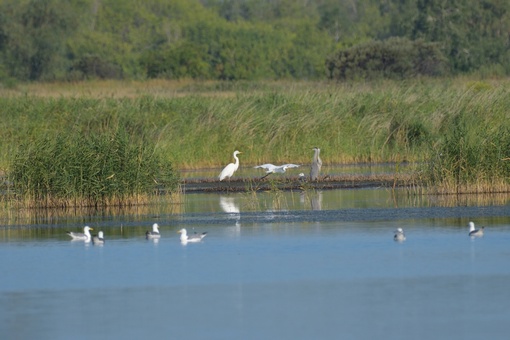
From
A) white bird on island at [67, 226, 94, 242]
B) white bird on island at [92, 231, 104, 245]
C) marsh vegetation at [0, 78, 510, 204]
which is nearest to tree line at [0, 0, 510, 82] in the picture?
marsh vegetation at [0, 78, 510, 204]

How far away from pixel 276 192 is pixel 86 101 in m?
9.06

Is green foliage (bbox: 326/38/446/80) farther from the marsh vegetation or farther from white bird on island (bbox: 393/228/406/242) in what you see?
white bird on island (bbox: 393/228/406/242)

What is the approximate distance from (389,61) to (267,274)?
30761 millimetres

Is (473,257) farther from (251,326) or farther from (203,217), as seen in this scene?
(203,217)

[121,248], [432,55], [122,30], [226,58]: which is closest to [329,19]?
[122,30]

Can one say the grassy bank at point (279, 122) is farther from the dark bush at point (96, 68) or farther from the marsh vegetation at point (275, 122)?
the dark bush at point (96, 68)

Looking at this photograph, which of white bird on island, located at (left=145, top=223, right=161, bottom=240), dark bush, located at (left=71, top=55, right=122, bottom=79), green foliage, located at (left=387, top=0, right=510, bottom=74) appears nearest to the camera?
white bird on island, located at (left=145, top=223, right=161, bottom=240)

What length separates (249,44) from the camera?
53.6m


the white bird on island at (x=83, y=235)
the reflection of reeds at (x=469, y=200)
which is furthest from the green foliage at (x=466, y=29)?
the white bird on island at (x=83, y=235)

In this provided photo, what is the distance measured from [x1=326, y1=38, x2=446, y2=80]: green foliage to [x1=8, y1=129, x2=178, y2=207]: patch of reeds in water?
2401 centimetres

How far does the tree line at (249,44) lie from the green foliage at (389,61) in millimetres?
45

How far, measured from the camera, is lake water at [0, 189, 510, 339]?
9055 millimetres

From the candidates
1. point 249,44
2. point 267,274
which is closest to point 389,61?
point 249,44

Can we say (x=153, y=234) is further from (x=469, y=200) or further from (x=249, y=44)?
(x=249, y=44)
